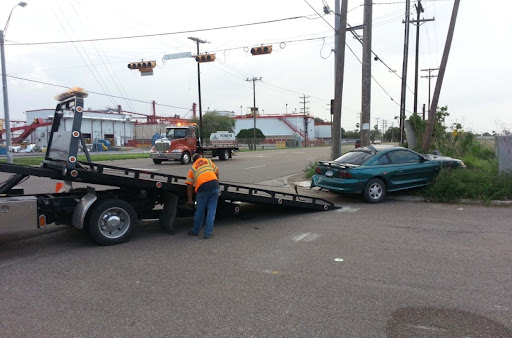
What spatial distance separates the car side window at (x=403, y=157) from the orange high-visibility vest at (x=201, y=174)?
558cm

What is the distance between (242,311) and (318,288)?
1.01 meters

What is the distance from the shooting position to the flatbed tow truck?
561 cm

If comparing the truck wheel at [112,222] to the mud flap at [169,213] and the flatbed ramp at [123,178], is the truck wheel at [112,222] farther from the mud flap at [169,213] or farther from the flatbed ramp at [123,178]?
the mud flap at [169,213]

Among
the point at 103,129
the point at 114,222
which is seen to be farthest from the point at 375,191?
the point at 103,129

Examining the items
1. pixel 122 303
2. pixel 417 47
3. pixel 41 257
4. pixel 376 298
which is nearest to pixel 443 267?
pixel 376 298

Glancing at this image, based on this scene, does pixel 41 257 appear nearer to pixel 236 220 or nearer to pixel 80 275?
pixel 80 275

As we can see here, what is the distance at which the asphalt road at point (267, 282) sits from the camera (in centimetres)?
363

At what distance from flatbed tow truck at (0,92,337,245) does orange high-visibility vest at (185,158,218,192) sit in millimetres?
359

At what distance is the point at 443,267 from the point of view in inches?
203

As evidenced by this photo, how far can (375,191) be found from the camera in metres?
10.1

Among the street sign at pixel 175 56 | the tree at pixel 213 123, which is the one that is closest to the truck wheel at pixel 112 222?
the street sign at pixel 175 56

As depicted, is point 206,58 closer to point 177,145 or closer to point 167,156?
point 177,145

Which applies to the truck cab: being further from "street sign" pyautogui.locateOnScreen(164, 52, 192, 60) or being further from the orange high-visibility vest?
the orange high-visibility vest

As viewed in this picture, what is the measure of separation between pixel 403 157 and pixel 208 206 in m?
6.07
